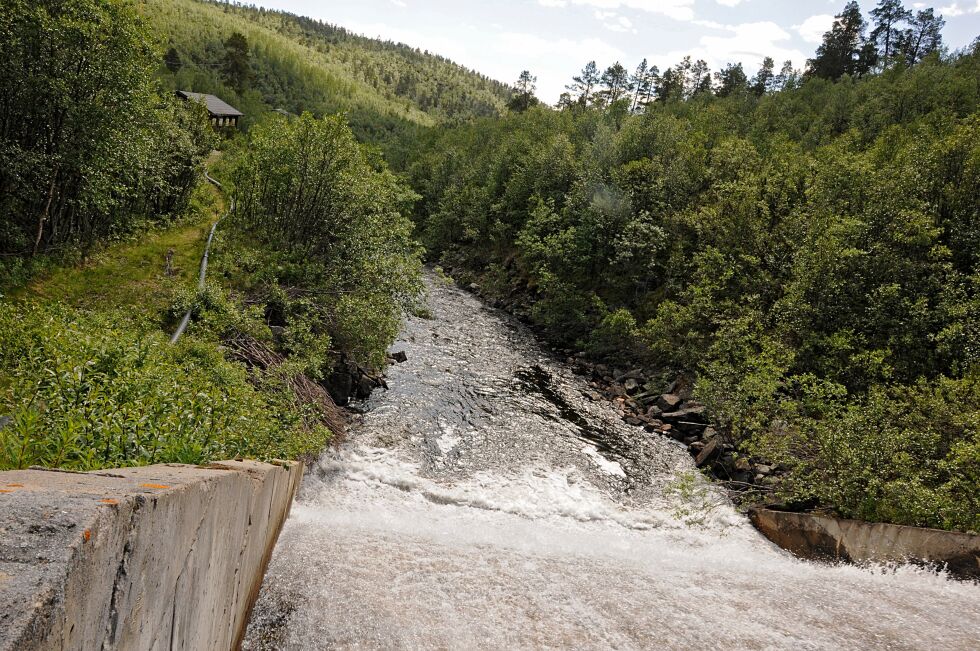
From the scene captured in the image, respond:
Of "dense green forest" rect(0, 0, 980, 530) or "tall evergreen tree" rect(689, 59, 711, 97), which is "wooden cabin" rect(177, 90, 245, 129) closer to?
"dense green forest" rect(0, 0, 980, 530)

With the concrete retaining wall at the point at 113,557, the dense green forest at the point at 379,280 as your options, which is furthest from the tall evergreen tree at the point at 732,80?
the concrete retaining wall at the point at 113,557

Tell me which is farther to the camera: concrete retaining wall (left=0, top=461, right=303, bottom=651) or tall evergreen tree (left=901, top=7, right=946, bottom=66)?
tall evergreen tree (left=901, top=7, right=946, bottom=66)

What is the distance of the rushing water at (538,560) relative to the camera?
591cm

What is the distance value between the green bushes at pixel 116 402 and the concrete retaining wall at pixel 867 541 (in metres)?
10.3

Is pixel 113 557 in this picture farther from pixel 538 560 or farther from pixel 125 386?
pixel 538 560

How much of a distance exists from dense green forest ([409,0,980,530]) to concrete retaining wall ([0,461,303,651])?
1265 cm

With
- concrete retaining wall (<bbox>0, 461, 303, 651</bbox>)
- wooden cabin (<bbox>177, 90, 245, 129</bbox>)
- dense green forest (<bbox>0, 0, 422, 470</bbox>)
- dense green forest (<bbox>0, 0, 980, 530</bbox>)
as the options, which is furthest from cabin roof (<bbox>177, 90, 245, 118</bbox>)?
concrete retaining wall (<bbox>0, 461, 303, 651</bbox>)

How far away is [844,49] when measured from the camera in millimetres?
68750

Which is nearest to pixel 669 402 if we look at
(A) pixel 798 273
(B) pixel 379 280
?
(A) pixel 798 273

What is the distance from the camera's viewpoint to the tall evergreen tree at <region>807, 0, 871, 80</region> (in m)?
67.8

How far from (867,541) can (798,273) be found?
11.7 meters

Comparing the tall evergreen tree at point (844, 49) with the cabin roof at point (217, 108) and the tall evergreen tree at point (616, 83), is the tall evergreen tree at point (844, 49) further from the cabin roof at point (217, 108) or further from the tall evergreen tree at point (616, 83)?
the cabin roof at point (217, 108)

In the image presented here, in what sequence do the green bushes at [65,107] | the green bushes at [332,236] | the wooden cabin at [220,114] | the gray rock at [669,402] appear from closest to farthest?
the green bushes at [65,107] < the green bushes at [332,236] < the gray rock at [669,402] < the wooden cabin at [220,114]

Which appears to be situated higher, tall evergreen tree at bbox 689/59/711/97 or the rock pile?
tall evergreen tree at bbox 689/59/711/97
